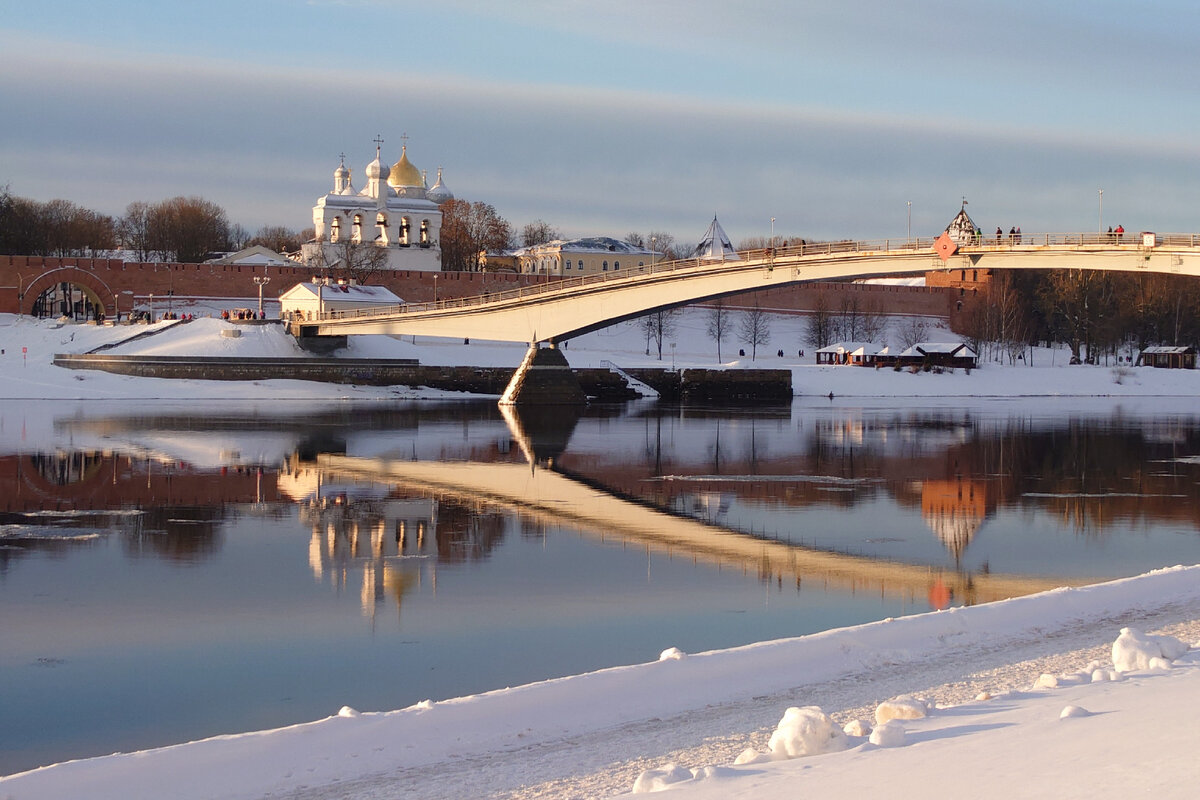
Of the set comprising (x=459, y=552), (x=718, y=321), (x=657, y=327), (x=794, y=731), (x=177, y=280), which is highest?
(x=177, y=280)

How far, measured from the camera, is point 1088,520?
618 inches

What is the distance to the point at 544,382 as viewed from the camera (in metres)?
40.8

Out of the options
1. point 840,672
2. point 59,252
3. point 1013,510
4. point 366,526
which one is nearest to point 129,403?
point 366,526

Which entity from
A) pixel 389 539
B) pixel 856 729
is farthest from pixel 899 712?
pixel 389 539

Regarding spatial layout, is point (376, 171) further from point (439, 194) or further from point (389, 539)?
point (389, 539)

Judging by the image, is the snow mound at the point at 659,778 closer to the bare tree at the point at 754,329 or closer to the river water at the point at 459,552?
the river water at the point at 459,552

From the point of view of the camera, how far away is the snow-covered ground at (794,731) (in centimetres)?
525

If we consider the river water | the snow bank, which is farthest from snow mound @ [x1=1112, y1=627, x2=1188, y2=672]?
the river water

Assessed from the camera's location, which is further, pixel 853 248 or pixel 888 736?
pixel 853 248

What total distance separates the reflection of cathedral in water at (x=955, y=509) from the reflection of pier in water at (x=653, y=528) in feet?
4.26

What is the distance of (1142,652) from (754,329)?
61.1m

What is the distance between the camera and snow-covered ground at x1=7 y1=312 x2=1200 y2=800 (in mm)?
5246

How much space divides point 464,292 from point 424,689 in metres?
62.4

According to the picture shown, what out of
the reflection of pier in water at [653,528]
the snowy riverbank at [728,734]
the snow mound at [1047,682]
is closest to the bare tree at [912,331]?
the reflection of pier in water at [653,528]
